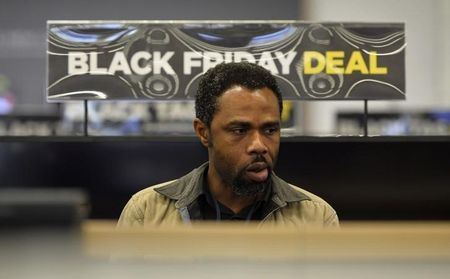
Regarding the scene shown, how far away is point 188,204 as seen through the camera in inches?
64.8

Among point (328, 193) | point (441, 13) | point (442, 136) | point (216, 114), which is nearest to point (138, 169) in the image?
point (328, 193)

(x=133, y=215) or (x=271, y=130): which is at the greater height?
(x=271, y=130)

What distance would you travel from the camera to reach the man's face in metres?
1.63

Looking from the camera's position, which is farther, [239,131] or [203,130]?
[203,130]

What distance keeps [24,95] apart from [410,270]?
23.3ft

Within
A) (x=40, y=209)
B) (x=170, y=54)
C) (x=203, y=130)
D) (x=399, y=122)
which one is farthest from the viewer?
(x=399, y=122)

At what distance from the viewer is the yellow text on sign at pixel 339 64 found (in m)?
2.59

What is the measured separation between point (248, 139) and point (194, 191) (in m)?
0.21

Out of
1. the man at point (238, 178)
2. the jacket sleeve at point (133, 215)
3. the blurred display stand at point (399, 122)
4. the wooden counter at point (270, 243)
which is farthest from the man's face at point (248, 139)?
the blurred display stand at point (399, 122)

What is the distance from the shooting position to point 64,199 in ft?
1.81

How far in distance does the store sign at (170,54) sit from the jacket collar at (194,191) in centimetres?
87

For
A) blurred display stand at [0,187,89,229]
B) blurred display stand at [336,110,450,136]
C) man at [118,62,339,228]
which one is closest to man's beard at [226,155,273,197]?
man at [118,62,339,228]

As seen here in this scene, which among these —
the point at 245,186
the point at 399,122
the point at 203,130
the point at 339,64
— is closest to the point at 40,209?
the point at 245,186

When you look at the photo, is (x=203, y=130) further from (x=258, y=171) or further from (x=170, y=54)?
(x=170, y=54)
